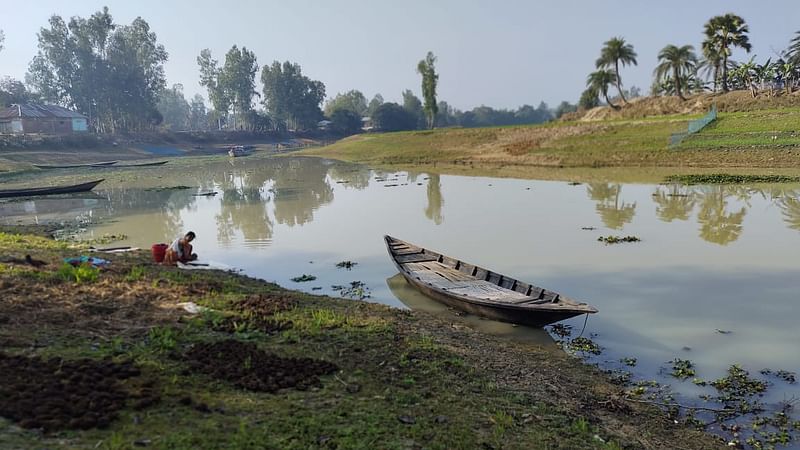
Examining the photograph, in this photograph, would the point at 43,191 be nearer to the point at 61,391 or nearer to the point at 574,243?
the point at 574,243

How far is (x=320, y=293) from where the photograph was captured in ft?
41.2

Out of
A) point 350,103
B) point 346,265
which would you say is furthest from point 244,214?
point 350,103

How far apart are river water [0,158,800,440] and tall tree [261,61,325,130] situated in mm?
83899

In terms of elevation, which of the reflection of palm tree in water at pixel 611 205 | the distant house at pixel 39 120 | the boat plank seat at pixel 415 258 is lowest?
the boat plank seat at pixel 415 258

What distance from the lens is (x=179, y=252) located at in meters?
13.7

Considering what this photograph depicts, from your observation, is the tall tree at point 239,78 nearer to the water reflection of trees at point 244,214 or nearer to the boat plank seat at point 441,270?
the water reflection of trees at point 244,214

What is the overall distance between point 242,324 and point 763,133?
138ft

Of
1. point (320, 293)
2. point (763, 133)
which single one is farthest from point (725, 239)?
point (763, 133)

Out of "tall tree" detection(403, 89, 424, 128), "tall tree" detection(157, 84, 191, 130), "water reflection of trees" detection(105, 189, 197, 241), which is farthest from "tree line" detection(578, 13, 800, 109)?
"tall tree" detection(157, 84, 191, 130)

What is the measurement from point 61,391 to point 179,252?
880 cm

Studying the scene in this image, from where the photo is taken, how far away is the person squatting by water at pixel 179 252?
531 inches

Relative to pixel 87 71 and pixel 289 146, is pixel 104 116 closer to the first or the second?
pixel 87 71

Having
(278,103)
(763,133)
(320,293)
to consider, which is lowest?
(320,293)

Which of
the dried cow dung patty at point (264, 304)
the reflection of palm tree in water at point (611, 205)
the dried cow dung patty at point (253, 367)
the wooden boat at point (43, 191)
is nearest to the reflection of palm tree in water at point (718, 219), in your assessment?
the reflection of palm tree in water at point (611, 205)
